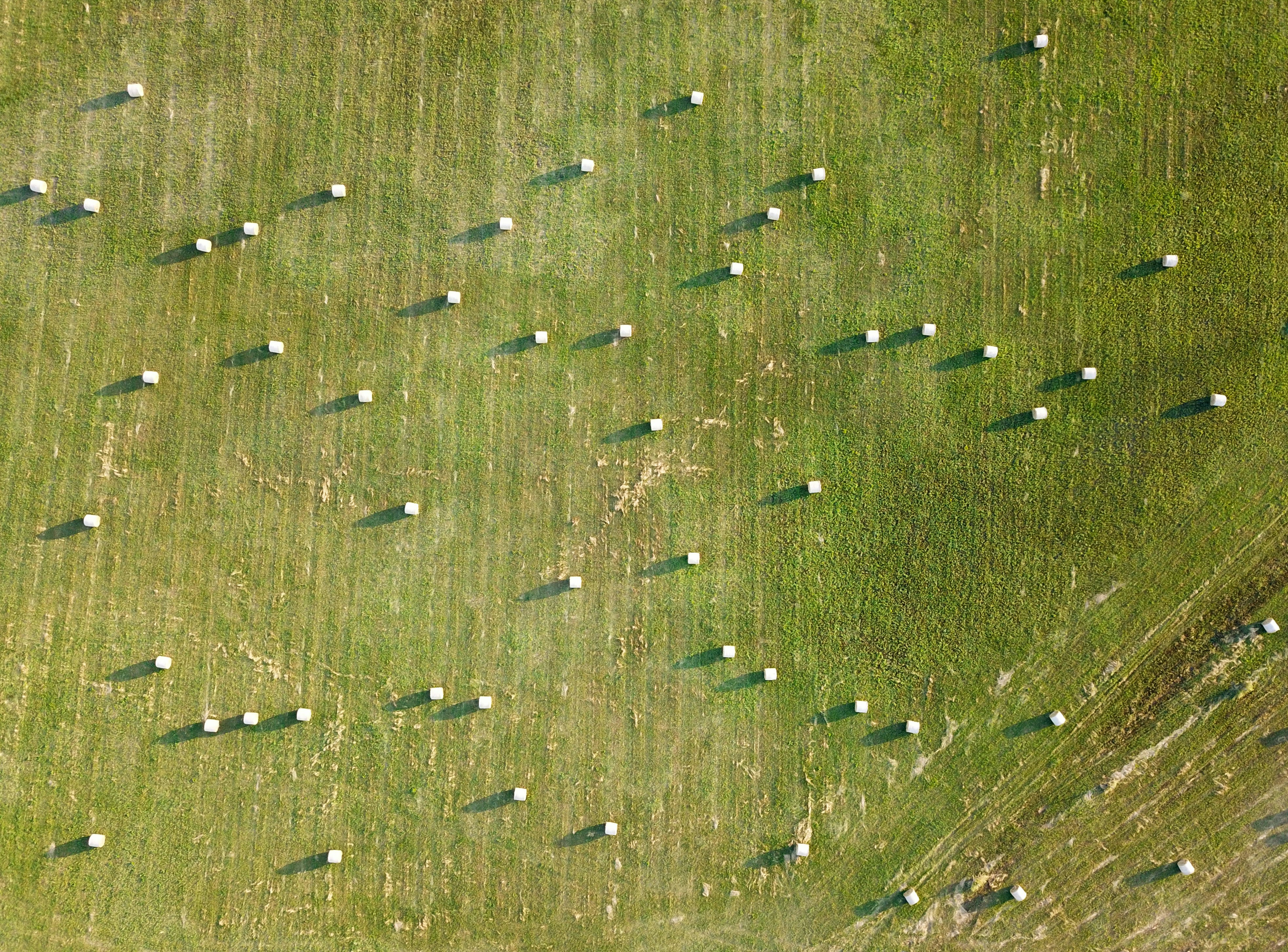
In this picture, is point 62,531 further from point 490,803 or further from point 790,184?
point 790,184

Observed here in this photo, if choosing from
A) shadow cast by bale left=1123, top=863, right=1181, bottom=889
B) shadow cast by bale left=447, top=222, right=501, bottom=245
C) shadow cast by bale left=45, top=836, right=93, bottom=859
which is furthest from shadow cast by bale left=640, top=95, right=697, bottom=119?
shadow cast by bale left=45, top=836, right=93, bottom=859

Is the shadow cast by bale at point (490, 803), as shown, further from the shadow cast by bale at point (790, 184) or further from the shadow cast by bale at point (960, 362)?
the shadow cast by bale at point (790, 184)

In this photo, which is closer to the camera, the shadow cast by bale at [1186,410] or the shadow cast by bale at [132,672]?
the shadow cast by bale at [132,672]

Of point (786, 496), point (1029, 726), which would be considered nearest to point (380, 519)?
point (786, 496)

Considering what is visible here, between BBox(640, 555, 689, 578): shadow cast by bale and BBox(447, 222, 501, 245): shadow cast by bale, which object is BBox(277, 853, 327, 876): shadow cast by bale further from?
BBox(447, 222, 501, 245): shadow cast by bale

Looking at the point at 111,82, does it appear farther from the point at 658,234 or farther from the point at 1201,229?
the point at 1201,229

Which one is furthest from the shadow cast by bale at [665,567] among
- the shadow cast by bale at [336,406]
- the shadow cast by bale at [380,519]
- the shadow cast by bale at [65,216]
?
the shadow cast by bale at [65,216]
